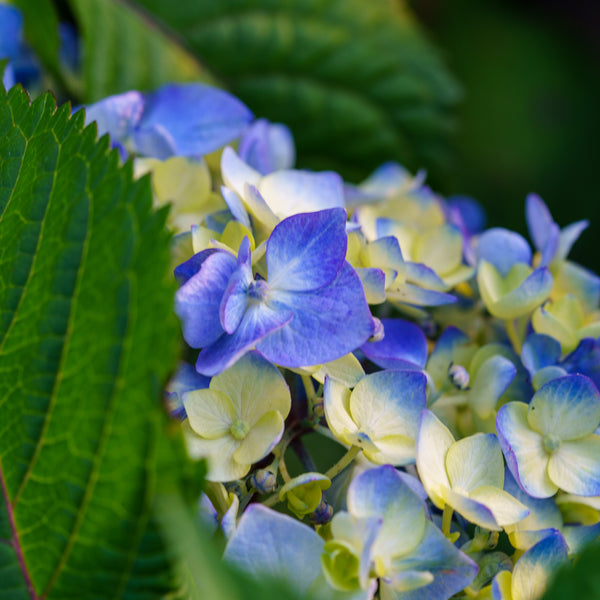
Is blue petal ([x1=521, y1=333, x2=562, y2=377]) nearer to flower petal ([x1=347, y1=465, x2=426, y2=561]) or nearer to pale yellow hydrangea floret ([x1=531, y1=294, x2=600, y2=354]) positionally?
pale yellow hydrangea floret ([x1=531, y1=294, x2=600, y2=354])

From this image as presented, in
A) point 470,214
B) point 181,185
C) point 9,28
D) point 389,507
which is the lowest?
point 470,214

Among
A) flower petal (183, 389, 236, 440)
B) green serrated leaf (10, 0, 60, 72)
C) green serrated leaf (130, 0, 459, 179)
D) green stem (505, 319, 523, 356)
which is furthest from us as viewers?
green serrated leaf (130, 0, 459, 179)

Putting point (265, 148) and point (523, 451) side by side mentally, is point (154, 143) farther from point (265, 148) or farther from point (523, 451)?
point (523, 451)

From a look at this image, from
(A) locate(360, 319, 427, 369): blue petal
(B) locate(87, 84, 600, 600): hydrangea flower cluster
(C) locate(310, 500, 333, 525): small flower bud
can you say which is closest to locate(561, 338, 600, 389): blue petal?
(B) locate(87, 84, 600, 600): hydrangea flower cluster

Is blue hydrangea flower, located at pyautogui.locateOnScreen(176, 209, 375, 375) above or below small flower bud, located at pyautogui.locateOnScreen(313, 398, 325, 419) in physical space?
above

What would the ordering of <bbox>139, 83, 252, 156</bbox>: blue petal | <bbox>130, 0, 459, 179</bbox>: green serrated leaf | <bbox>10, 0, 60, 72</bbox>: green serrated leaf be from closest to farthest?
<bbox>139, 83, 252, 156</bbox>: blue petal, <bbox>10, 0, 60, 72</bbox>: green serrated leaf, <bbox>130, 0, 459, 179</bbox>: green serrated leaf

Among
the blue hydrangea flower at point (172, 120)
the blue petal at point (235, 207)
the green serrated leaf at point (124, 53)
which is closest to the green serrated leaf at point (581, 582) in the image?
the blue petal at point (235, 207)

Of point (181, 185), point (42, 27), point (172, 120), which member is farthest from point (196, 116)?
point (42, 27)

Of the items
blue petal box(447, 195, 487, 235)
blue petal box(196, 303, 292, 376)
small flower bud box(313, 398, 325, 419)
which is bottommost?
blue petal box(447, 195, 487, 235)

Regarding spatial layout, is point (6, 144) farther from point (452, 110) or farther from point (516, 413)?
point (452, 110)
